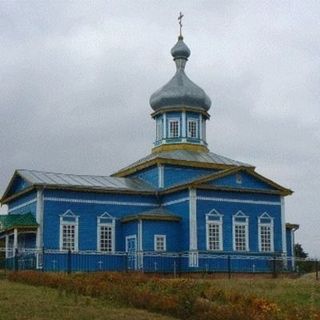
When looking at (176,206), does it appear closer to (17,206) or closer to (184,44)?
(17,206)

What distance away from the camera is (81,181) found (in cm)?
3384

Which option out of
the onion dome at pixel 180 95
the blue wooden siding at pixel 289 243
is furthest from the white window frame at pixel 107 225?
the blue wooden siding at pixel 289 243

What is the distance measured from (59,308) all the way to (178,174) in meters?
22.2

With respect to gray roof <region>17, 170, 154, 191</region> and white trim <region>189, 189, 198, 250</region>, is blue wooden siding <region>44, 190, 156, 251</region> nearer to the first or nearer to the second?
gray roof <region>17, 170, 154, 191</region>

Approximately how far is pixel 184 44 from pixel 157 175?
8.96 metres

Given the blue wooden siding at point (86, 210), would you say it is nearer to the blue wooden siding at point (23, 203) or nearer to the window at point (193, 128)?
the blue wooden siding at point (23, 203)

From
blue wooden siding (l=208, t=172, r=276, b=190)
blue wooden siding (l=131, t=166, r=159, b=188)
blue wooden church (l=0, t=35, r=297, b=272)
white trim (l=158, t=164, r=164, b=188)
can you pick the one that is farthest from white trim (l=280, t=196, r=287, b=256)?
blue wooden siding (l=131, t=166, r=159, b=188)

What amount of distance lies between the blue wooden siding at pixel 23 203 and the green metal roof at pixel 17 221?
1.42 feet

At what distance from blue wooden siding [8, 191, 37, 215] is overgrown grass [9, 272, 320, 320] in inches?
480

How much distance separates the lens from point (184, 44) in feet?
133

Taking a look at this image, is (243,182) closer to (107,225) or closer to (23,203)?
(107,225)

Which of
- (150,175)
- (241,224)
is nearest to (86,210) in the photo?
(150,175)

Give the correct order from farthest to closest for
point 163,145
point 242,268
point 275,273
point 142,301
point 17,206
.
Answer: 1. point 163,145
2. point 17,206
3. point 242,268
4. point 275,273
5. point 142,301

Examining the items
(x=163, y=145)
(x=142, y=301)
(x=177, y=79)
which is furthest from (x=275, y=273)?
(x=142, y=301)
